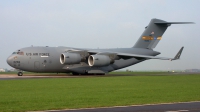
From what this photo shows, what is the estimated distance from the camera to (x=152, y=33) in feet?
169

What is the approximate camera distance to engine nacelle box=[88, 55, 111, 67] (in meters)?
43.3

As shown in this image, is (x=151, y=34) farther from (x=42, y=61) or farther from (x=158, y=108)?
(x=158, y=108)

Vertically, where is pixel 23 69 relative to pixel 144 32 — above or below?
below

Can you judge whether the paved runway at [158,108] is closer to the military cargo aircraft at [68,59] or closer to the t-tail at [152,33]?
the military cargo aircraft at [68,59]

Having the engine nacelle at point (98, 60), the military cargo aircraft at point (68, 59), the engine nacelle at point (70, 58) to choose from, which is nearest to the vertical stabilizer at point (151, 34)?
the military cargo aircraft at point (68, 59)

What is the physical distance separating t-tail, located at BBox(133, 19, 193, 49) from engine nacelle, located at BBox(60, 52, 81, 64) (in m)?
11.0

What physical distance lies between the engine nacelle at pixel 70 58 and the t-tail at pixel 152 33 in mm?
11040

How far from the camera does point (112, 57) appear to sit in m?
45.5

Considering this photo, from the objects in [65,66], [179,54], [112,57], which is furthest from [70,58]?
[179,54]

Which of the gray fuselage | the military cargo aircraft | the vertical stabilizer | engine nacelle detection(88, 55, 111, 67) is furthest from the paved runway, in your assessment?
the vertical stabilizer

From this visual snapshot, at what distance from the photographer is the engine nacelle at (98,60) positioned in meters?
43.3

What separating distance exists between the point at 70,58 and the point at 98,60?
3.31m

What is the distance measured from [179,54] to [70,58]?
13.0 meters

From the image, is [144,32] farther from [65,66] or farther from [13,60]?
[13,60]
